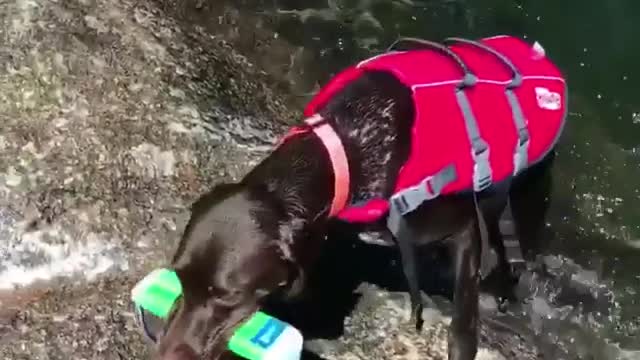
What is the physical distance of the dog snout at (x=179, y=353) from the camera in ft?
11.3

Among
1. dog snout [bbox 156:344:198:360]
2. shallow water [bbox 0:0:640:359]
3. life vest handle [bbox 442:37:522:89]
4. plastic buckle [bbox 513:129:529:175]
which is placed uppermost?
life vest handle [bbox 442:37:522:89]

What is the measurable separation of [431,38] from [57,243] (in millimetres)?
2901

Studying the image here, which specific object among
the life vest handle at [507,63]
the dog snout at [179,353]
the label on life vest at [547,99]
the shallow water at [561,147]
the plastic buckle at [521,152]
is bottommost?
the shallow water at [561,147]

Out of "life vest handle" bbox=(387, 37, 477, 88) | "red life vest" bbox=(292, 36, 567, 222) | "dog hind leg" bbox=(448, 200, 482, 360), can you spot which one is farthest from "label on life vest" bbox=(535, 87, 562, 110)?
"dog hind leg" bbox=(448, 200, 482, 360)

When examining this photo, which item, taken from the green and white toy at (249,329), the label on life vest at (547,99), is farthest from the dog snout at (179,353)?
the label on life vest at (547,99)

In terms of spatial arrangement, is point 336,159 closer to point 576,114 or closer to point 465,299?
point 465,299

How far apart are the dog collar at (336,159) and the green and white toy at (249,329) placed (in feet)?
1.57

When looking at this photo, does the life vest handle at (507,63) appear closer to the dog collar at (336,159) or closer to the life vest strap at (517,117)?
the life vest strap at (517,117)

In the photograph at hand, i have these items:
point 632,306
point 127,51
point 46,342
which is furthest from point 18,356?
point 632,306

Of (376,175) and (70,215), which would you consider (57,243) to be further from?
(376,175)

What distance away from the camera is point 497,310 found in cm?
510

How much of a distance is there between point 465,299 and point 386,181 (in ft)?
2.51

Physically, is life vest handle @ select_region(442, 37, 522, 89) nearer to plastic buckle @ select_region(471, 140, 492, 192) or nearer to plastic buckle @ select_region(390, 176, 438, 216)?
plastic buckle @ select_region(471, 140, 492, 192)

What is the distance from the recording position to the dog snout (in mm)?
3457
